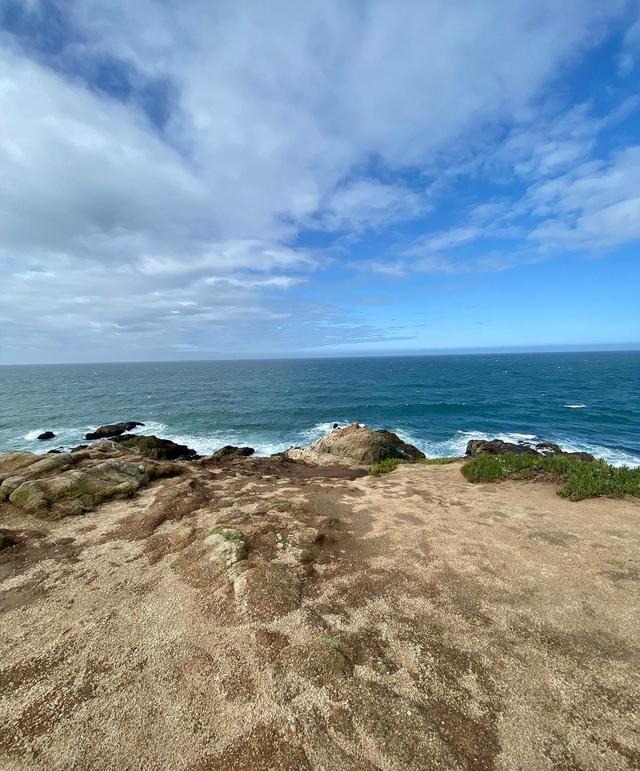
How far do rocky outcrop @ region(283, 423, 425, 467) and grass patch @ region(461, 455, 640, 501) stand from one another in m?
8.59

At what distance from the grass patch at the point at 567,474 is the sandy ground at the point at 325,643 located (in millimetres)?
1411

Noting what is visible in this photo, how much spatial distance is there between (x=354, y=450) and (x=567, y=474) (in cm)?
1333

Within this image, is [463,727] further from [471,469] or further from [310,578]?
[471,469]

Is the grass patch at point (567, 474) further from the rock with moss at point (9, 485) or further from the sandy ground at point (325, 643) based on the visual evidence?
the rock with moss at point (9, 485)

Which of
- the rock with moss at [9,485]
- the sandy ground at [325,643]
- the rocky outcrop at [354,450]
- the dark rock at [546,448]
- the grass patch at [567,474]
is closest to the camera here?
the sandy ground at [325,643]

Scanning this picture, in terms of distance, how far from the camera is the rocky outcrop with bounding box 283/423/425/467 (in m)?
24.8

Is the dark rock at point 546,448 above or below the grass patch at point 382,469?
below

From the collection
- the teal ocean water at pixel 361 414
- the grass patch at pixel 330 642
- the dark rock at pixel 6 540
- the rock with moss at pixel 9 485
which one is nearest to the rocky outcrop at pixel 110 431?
the teal ocean water at pixel 361 414

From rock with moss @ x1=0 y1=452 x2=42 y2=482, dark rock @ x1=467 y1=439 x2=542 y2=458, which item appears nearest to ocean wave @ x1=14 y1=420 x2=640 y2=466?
dark rock @ x1=467 y1=439 x2=542 y2=458

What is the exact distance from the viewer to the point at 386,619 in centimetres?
715

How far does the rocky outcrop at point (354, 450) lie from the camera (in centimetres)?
2478

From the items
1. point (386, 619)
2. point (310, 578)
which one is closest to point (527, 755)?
point (386, 619)

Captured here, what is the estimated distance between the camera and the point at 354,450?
25297mm

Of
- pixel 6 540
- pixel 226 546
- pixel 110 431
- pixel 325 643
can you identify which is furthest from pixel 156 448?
pixel 325 643
